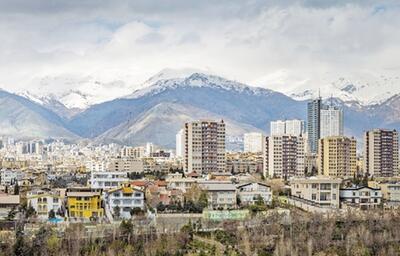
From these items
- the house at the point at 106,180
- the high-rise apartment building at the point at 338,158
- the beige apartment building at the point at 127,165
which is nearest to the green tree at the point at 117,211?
the house at the point at 106,180

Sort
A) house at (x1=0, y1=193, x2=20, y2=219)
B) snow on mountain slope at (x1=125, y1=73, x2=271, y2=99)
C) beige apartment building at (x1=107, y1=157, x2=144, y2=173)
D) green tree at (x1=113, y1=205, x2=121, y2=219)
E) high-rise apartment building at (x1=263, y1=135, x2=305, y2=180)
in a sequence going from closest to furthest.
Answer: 1. green tree at (x1=113, y1=205, x2=121, y2=219)
2. house at (x1=0, y1=193, x2=20, y2=219)
3. high-rise apartment building at (x1=263, y1=135, x2=305, y2=180)
4. beige apartment building at (x1=107, y1=157, x2=144, y2=173)
5. snow on mountain slope at (x1=125, y1=73, x2=271, y2=99)

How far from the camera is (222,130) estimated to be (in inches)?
1152

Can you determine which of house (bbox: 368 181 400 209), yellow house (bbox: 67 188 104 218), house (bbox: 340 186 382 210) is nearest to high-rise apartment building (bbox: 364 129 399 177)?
house (bbox: 368 181 400 209)

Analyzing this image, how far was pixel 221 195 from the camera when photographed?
18969mm

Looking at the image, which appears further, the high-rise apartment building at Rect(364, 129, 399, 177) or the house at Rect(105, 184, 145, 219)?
the high-rise apartment building at Rect(364, 129, 399, 177)

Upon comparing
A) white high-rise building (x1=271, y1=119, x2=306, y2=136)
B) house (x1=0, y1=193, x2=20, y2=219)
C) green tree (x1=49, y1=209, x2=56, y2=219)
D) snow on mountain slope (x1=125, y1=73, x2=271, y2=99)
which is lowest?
green tree (x1=49, y1=209, x2=56, y2=219)

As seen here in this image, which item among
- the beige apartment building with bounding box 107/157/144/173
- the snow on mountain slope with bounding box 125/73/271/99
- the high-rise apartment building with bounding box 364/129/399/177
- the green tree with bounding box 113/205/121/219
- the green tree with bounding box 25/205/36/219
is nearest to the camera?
the green tree with bounding box 25/205/36/219

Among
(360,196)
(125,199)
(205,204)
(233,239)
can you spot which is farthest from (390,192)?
(233,239)

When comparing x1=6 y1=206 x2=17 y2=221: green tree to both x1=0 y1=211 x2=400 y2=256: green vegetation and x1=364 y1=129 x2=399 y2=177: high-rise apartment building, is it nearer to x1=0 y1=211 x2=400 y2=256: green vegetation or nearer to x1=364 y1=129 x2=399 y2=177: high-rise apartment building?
x1=0 y1=211 x2=400 y2=256: green vegetation

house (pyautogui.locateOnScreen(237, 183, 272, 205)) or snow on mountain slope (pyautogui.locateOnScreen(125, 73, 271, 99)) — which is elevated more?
snow on mountain slope (pyautogui.locateOnScreen(125, 73, 271, 99))

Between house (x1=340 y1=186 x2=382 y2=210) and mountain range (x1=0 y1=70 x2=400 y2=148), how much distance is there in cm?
4800

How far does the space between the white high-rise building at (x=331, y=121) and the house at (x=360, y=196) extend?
92.8 feet

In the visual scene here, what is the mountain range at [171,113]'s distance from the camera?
74.4m

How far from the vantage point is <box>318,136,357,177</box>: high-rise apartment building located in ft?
93.1
